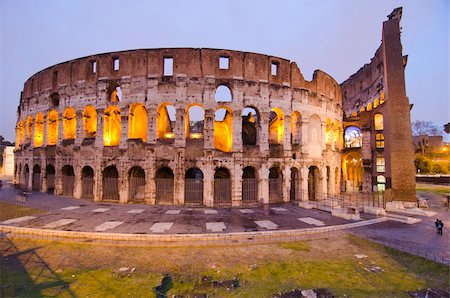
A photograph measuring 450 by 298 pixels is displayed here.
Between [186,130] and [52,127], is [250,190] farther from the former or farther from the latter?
[52,127]

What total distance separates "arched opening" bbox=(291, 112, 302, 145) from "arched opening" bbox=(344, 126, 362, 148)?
11.7 m

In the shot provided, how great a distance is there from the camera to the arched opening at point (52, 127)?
842 inches

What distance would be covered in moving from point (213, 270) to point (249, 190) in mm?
11023

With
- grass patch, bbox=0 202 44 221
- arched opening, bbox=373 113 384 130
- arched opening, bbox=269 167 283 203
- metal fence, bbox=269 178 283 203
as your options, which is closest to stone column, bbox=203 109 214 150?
arched opening, bbox=269 167 283 203

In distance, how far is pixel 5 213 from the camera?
13062mm

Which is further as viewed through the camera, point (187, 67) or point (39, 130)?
point (39, 130)

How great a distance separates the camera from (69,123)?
2094 cm

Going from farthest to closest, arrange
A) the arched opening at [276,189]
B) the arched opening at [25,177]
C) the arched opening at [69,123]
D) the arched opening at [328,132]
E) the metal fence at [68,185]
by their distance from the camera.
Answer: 1. the arched opening at [25,177]
2. the arched opening at [328,132]
3. the arched opening at [69,123]
4. the metal fence at [68,185]
5. the arched opening at [276,189]

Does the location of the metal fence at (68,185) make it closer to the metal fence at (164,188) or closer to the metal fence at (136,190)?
the metal fence at (136,190)

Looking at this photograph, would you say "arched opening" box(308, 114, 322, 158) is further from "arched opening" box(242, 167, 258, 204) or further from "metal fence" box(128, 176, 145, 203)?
"metal fence" box(128, 176, 145, 203)

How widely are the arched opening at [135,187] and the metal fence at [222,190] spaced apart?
5.83m

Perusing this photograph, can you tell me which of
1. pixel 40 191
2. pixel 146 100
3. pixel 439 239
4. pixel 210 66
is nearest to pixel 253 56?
pixel 210 66

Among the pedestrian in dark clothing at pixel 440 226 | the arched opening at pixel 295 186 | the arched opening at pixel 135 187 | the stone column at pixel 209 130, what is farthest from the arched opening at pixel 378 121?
the arched opening at pixel 135 187

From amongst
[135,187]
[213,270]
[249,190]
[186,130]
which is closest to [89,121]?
[135,187]
